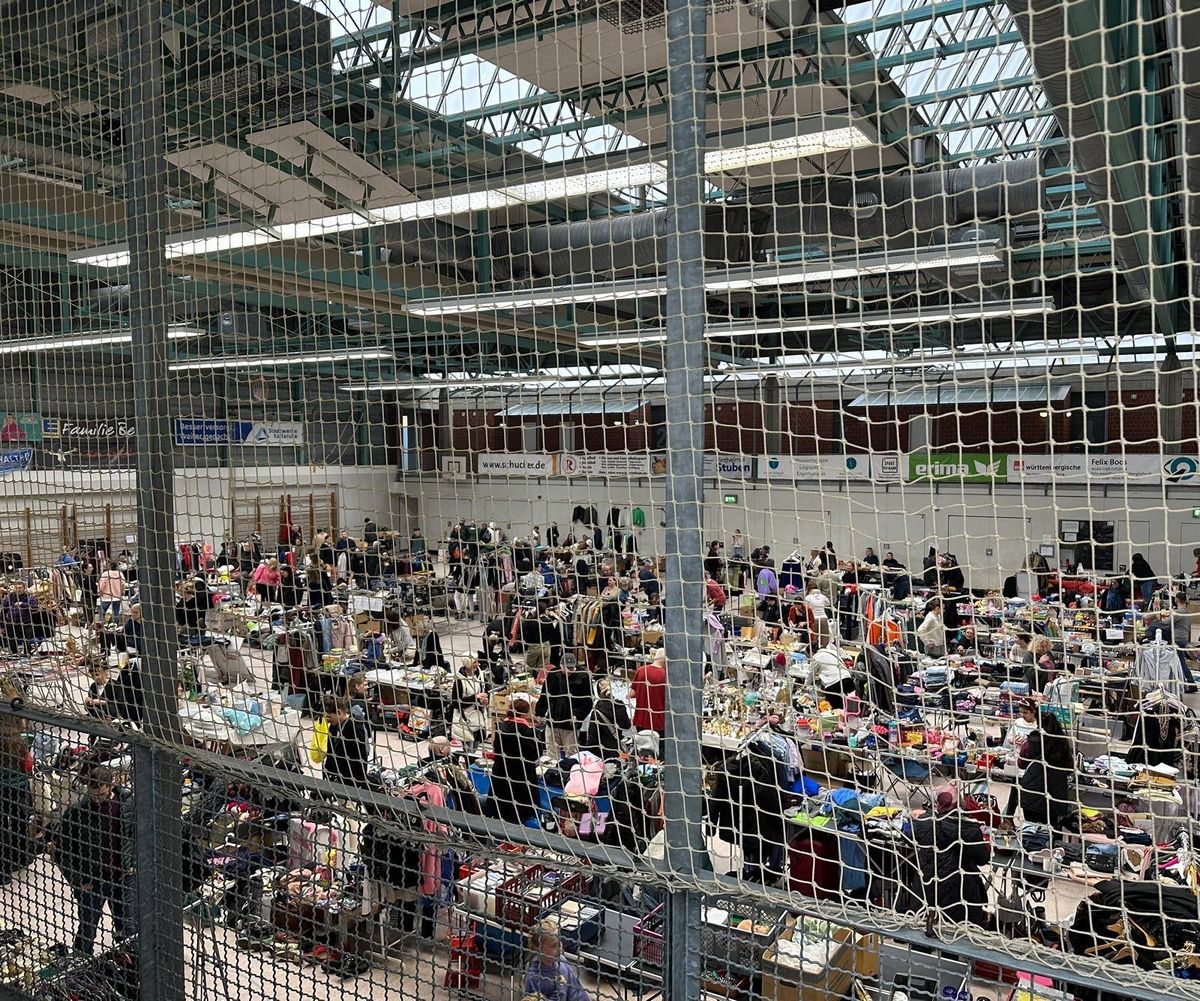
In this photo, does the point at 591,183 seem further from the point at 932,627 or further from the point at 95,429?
the point at 932,627

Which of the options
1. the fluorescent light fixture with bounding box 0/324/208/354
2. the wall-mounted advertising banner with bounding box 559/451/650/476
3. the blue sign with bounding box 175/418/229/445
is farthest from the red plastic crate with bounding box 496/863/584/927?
the blue sign with bounding box 175/418/229/445

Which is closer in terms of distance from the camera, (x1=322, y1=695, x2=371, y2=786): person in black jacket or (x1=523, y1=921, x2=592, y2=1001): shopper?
(x1=322, y1=695, x2=371, y2=786): person in black jacket

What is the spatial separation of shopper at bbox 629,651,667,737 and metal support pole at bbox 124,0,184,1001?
262 cm

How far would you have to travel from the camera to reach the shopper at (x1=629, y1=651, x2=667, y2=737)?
5.64 metres

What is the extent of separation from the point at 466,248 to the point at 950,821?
13.3 m

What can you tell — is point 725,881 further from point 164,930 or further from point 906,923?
point 164,930

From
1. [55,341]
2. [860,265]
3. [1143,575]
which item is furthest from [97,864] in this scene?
[1143,575]

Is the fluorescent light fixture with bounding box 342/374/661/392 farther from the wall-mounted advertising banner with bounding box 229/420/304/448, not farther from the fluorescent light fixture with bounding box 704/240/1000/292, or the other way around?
the fluorescent light fixture with bounding box 704/240/1000/292

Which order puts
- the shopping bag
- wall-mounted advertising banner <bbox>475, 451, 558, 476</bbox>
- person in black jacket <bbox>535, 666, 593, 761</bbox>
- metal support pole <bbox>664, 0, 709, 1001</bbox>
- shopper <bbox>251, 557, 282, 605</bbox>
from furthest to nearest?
person in black jacket <bbox>535, 666, 593, 761</bbox> → shopper <bbox>251, 557, 282, 605</bbox> → wall-mounted advertising banner <bbox>475, 451, 558, 476</bbox> → the shopping bag → metal support pole <bbox>664, 0, 709, 1001</bbox>

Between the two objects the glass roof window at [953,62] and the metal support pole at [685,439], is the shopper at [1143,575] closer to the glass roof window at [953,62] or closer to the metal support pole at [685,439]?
the glass roof window at [953,62]

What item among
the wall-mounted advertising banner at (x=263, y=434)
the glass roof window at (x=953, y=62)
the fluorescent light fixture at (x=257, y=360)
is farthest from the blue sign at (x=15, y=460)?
the glass roof window at (x=953, y=62)

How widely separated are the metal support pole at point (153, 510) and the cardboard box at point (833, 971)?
1876 millimetres

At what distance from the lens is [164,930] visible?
2.92 meters

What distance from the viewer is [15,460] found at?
4316mm
